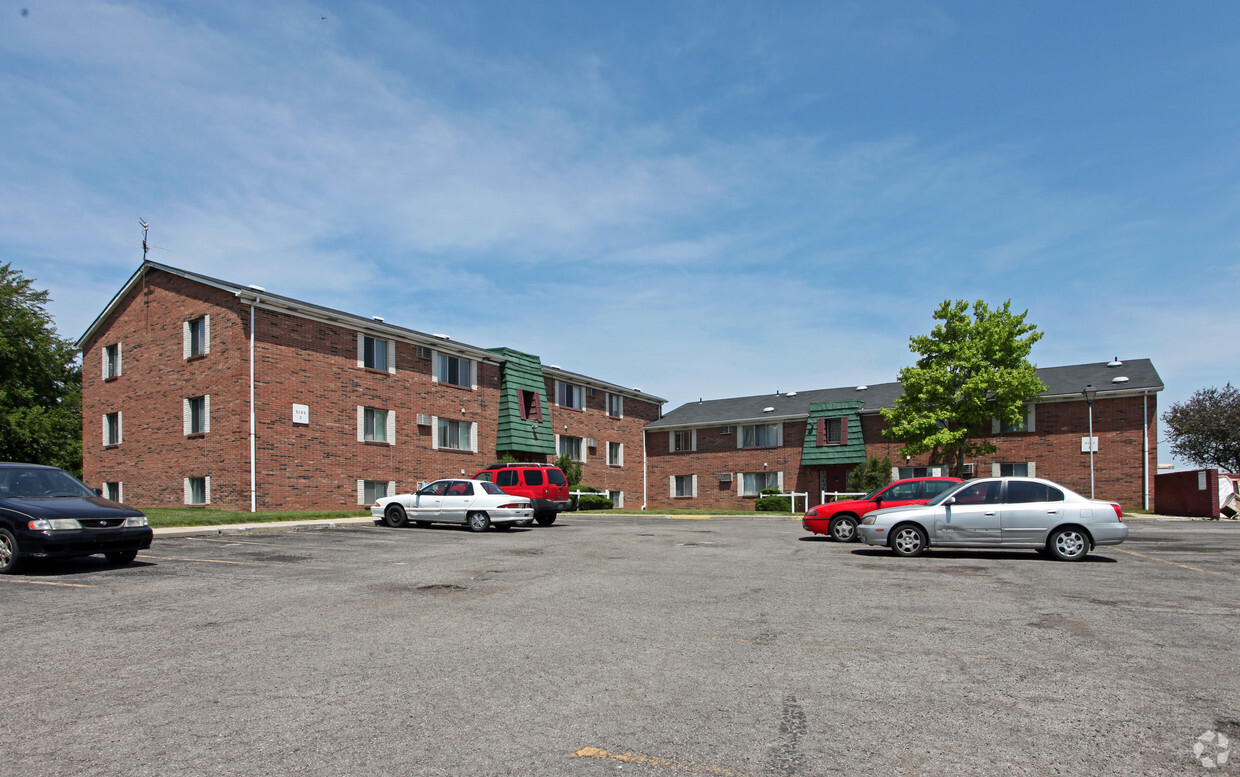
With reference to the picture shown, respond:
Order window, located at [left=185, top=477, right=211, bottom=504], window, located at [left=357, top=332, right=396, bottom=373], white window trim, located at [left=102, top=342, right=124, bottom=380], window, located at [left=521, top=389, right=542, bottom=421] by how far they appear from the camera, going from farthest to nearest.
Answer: window, located at [left=521, top=389, right=542, bottom=421]
white window trim, located at [left=102, top=342, right=124, bottom=380]
window, located at [left=357, top=332, right=396, bottom=373]
window, located at [left=185, top=477, right=211, bottom=504]

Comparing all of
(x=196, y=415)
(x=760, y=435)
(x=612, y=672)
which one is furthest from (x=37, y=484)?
(x=760, y=435)

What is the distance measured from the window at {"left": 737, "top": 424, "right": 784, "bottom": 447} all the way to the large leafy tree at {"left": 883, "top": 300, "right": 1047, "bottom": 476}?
31.1 ft

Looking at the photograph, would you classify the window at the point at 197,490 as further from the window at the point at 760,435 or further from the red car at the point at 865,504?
the window at the point at 760,435

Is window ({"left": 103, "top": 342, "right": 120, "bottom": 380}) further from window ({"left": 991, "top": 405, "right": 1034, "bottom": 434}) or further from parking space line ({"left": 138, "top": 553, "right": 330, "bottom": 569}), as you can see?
window ({"left": 991, "top": 405, "right": 1034, "bottom": 434})

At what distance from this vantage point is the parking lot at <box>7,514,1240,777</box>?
4.30 metres

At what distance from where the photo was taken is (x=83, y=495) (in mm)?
12469

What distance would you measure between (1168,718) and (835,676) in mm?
2062

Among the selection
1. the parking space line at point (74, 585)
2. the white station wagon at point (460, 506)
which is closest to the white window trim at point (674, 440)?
the white station wagon at point (460, 506)

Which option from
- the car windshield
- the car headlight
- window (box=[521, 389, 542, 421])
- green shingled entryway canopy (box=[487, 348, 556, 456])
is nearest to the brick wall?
green shingled entryway canopy (box=[487, 348, 556, 456])

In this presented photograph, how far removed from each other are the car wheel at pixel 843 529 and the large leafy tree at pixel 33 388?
4038 cm

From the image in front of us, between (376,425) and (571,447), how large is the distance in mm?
13659

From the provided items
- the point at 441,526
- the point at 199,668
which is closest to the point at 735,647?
the point at 199,668

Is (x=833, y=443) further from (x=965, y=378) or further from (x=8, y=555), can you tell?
(x=8, y=555)

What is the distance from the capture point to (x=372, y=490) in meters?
29.7
